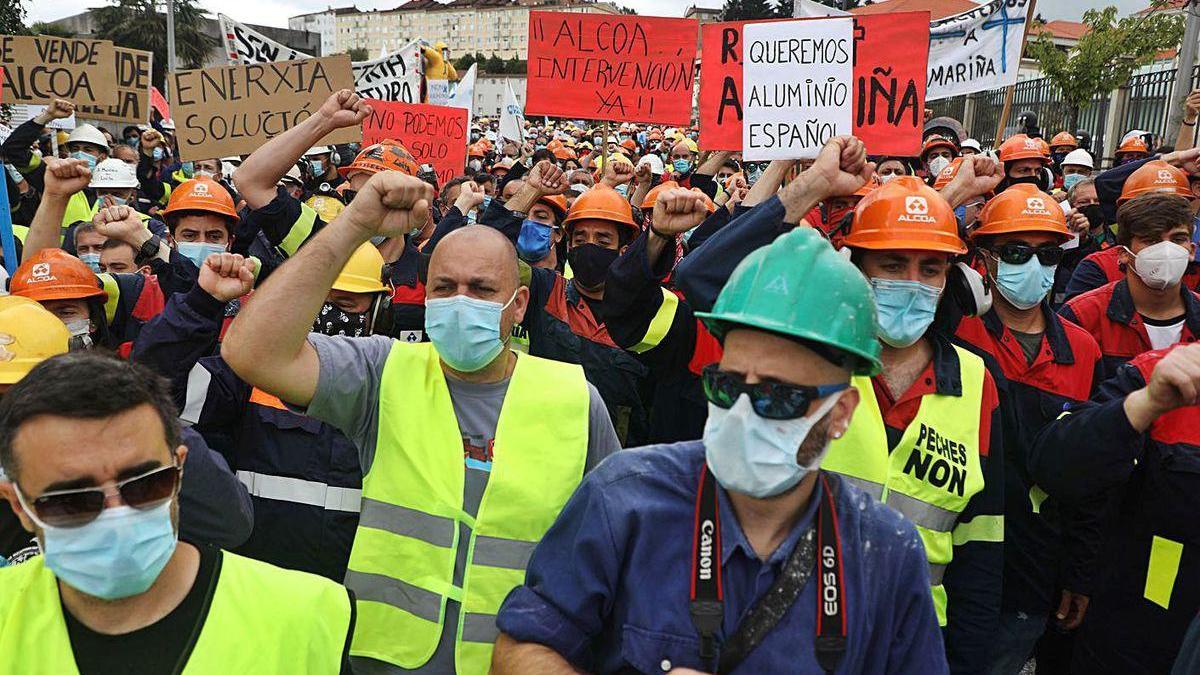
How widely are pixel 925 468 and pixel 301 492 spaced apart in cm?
219

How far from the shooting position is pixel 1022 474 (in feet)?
12.2

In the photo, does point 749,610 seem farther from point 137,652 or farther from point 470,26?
point 470,26

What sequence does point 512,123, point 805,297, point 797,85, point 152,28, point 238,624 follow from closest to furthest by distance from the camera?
point 805,297 → point 238,624 → point 797,85 → point 512,123 → point 152,28

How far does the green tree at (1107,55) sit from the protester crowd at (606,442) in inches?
537

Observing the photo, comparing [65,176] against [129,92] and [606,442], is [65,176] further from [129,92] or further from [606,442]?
[606,442]

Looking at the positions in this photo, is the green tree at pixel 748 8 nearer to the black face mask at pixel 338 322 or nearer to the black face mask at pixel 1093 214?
the black face mask at pixel 1093 214

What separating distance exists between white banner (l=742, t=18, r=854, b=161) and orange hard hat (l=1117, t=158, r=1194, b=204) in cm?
226

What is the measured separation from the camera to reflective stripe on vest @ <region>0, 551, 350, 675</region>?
195cm

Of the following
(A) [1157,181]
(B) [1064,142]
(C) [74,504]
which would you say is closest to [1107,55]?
(B) [1064,142]

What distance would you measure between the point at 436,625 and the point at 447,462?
1.50 feet

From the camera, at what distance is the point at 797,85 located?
532cm

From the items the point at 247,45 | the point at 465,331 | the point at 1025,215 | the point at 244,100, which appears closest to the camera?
the point at 465,331

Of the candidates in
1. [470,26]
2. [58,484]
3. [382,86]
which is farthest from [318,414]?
[470,26]

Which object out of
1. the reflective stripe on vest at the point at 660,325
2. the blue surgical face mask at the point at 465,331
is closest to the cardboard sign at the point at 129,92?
the reflective stripe on vest at the point at 660,325
